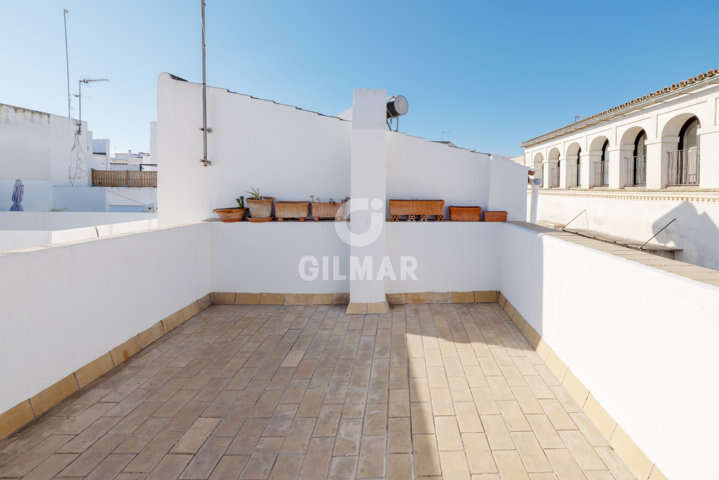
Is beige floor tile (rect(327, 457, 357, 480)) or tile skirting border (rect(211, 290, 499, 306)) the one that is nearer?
beige floor tile (rect(327, 457, 357, 480))

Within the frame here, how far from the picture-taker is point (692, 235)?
10.1 m

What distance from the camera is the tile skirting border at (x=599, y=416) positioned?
2190 mm

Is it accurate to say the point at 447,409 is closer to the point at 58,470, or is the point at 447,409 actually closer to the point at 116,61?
the point at 58,470

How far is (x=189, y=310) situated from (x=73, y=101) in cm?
1862

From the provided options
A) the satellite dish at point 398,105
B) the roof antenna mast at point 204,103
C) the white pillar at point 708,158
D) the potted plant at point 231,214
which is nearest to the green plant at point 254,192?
the potted plant at point 231,214

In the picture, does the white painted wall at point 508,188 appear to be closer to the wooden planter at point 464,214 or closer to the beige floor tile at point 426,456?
the wooden planter at point 464,214

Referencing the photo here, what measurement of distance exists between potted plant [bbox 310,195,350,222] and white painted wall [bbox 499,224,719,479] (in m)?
3.19

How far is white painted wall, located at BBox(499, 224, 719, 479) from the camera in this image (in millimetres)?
1795

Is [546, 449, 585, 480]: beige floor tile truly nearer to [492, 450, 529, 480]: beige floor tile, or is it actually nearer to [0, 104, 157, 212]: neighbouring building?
[492, 450, 529, 480]: beige floor tile

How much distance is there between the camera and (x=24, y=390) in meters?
2.75

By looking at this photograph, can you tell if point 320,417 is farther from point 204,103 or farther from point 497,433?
point 204,103

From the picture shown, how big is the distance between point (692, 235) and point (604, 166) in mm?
6201

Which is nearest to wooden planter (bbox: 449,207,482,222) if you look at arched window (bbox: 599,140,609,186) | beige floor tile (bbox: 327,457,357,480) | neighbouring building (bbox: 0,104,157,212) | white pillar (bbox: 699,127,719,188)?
beige floor tile (bbox: 327,457,357,480)

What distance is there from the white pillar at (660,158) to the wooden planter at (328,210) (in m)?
11.3
